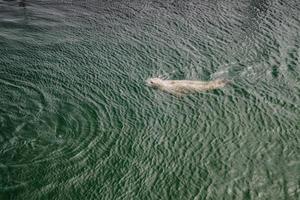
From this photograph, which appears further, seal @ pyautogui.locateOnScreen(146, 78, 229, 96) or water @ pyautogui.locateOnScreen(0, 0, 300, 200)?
seal @ pyautogui.locateOnScreen(146, 78, 229, 96)

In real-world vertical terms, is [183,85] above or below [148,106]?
above

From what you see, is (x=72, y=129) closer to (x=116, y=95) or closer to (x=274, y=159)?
(x=116, y=95)

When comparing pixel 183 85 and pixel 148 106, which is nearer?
pixel 148 106

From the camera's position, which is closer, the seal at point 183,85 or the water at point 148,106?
the water at point 148,106

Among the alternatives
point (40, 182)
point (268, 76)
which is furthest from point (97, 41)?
point (40, 182)
